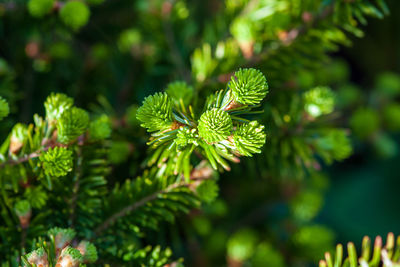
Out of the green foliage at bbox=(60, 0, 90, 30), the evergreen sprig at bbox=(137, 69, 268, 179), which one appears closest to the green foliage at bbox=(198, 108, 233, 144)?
the evergreen sprig at bbox=(137, 69, 268, 179)

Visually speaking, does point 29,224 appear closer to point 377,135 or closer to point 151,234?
point 151,234

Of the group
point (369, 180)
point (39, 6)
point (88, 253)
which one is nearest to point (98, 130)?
point (88, 253)

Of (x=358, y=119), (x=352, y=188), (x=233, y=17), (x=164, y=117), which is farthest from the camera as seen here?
(x=352, y=188)

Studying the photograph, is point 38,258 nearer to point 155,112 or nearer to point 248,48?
point 155,112

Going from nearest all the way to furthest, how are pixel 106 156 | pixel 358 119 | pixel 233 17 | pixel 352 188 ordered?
pixel 106 156 → pixel 233 17 → pixel 358 119 → pixel 352 188

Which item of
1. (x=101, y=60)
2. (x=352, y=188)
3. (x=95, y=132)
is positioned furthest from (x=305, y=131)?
(x=352, y=188)

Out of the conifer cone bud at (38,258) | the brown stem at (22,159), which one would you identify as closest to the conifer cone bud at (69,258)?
the conifer cone bud at (38,258)

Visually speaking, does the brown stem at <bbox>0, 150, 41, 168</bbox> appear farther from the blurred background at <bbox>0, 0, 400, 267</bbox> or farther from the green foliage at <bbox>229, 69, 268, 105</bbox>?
the green foliage at <bbox>229, 69, 268, 105</bbox>
